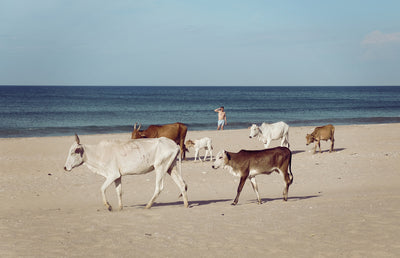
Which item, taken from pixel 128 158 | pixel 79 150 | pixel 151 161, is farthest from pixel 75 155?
pixel 151 161

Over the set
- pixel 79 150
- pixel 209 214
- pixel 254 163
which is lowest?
pixel 209 214

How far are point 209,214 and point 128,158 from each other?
2.23 m

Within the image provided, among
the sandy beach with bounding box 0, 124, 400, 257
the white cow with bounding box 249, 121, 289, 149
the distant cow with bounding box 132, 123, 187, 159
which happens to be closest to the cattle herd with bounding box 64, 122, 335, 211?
the sandy beach with bounding box 0, 124, 400, 257

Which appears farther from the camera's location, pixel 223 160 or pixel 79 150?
pixel 223 160

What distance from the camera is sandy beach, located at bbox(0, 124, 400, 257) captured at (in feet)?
25.3

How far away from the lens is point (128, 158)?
11102mm

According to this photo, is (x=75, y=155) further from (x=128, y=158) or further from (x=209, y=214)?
(x=209, y=214)

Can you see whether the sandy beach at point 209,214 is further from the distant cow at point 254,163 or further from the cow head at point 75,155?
the cow head at point 75,155

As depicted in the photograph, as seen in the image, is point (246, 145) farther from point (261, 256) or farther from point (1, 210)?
point (261, 256)

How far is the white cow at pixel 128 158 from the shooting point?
11.1 meters

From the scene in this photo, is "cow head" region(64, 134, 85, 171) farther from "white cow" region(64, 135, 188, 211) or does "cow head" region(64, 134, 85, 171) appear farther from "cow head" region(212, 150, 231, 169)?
"cow head" region(212, 150, 231, 169)

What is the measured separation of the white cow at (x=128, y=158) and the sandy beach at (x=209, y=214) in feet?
2.56

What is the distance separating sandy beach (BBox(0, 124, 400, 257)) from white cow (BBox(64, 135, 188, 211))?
0.78 meters

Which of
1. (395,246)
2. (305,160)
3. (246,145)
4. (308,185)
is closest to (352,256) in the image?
(395,246)
